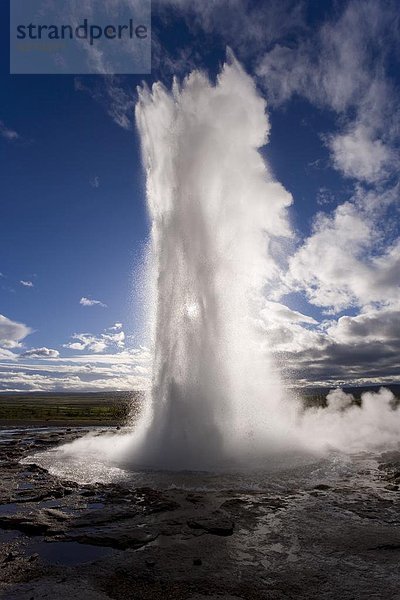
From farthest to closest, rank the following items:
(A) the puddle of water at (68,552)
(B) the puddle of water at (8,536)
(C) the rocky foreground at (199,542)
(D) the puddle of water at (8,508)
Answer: (D) the puddle of water at (8,508), (B) the puddle of water at (8,536), (A) the puddle of water at (68,552), (C) the rocky foreground at (199,542)

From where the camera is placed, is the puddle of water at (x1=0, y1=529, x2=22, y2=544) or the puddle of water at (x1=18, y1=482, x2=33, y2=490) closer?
the puddle of water at (x1=0, y1=529, x2=22, y2=544)

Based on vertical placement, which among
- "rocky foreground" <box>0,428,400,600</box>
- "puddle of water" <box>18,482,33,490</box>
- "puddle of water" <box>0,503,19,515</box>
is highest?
"puddle of water" <box>18,482,33,490</box>

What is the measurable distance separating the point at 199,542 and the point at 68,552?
3345mm

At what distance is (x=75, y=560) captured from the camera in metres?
9.92

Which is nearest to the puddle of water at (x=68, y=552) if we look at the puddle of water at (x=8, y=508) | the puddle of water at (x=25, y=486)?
the puddle of water at (x=8, y=508)

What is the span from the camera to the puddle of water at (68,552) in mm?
9914

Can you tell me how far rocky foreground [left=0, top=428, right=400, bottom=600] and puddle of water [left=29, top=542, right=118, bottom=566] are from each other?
0.03m

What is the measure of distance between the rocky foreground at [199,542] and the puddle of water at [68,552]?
1.0 inches

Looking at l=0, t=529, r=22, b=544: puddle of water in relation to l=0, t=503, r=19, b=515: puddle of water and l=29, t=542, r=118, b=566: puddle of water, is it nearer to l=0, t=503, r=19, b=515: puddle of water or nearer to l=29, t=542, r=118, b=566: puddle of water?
l=29, t=542, r=118, b=566: puddle of water

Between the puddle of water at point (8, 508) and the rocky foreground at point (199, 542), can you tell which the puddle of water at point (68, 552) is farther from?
the puddle of water at point (8, 508)

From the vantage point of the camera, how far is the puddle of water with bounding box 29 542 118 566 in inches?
390

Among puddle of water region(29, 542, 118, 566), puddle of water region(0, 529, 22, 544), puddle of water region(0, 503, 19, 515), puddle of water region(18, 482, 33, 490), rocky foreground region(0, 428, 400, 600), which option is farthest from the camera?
puddle of water region(18, 482, 33, 490)

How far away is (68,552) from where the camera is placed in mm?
10422

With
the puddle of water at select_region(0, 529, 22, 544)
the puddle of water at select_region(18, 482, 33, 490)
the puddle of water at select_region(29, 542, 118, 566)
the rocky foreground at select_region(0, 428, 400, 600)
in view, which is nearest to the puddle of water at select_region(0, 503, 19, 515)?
the rocky foreground at select_region(0, 428, 400, 600)
